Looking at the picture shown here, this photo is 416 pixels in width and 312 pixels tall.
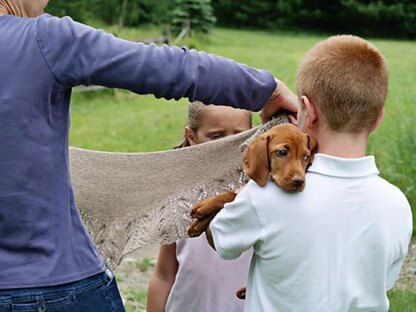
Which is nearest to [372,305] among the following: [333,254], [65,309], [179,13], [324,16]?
[333,254]

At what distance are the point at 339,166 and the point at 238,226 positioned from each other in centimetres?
29

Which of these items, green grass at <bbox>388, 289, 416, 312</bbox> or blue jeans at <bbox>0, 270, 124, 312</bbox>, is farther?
green grass at <bbox>388, 289, 416, 312</bbox>

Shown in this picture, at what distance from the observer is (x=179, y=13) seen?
23641 mm

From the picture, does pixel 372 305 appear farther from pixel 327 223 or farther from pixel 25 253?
pixel 25 253

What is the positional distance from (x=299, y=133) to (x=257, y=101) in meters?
0.28

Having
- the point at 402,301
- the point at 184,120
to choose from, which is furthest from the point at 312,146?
the point at 184,120

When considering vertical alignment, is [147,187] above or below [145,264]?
above

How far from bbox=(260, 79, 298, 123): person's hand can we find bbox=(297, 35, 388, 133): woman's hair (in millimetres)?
259

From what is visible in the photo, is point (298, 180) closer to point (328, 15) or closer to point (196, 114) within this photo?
point (196, 114)

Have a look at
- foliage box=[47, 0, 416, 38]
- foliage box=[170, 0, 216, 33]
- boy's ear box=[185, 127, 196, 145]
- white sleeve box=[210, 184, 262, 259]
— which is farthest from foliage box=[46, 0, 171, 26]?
white sleeve box=[210, 184, 262, 259]

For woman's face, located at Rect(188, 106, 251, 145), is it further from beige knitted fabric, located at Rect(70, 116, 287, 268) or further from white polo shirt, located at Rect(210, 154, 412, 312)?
white polo shirt, located at Rect(210, 154, 412, 312)

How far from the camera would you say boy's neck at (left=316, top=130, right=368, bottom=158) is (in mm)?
2203

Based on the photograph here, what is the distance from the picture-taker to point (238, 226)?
2.22 m

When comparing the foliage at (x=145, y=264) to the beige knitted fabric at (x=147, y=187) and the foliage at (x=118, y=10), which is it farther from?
the foliage at (x=118, y=10)
